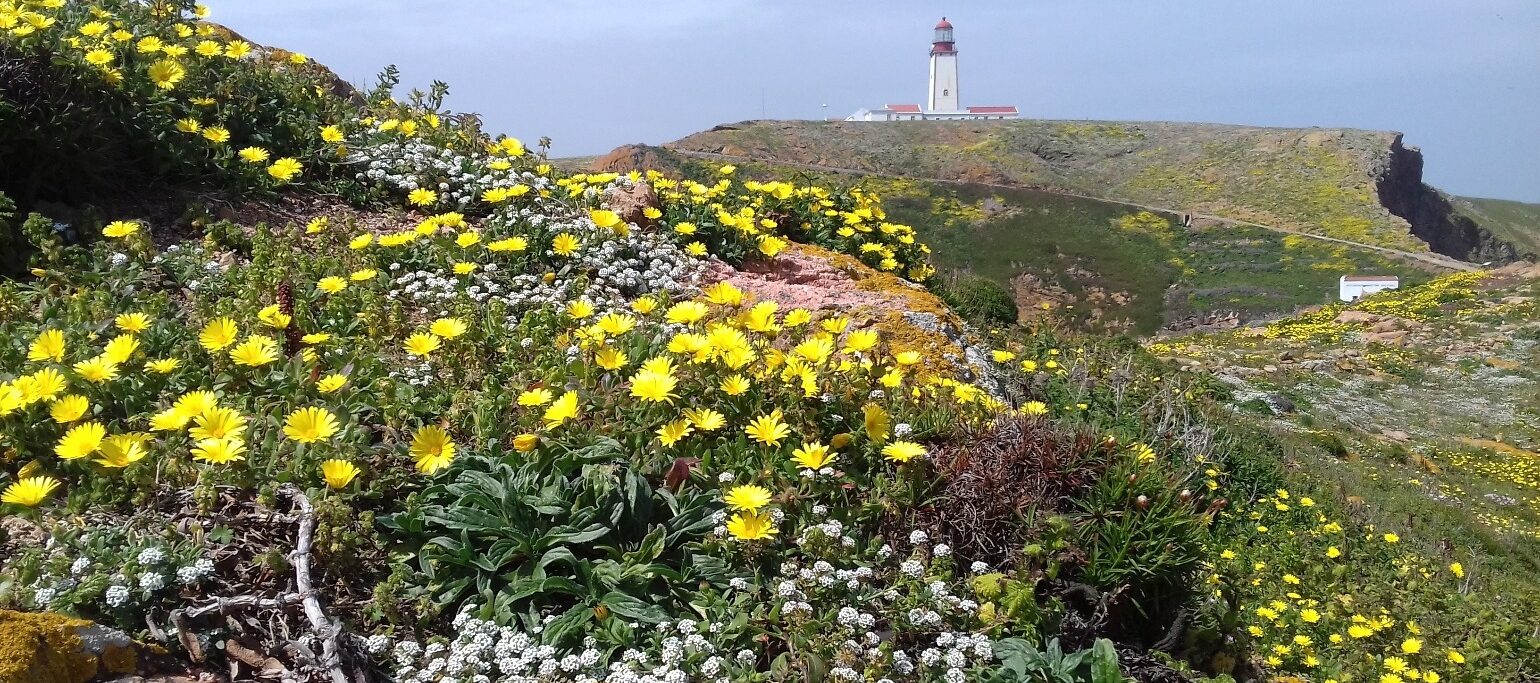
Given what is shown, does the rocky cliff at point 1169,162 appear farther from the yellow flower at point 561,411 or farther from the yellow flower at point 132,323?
the yellow flower at point 561,411

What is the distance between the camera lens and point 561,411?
8.58ft

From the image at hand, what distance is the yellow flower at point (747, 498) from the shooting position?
7.89 feet

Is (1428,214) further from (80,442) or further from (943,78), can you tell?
(80,442)

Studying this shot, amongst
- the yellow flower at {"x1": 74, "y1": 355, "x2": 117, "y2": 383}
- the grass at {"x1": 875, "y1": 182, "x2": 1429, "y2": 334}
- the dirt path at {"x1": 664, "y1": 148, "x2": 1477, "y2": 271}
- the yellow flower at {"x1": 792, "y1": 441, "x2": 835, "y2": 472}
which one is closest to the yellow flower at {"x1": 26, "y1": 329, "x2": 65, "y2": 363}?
the yellow flower at {"x1": 74, "y1": 355, "x2": 117, "y2": 383}

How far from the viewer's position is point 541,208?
5086 mm

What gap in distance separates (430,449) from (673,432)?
69 centimetres

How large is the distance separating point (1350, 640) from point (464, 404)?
5504 mm

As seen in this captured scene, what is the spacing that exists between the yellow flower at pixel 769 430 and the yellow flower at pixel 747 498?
236 mm

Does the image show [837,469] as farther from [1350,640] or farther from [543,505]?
[1350,640]

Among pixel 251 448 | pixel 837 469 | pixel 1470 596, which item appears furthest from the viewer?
pixel 1470 596

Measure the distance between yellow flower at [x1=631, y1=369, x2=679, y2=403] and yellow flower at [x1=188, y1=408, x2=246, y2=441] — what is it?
1076 millimetres

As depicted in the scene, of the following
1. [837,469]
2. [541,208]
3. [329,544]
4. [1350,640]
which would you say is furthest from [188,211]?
[1350,640]

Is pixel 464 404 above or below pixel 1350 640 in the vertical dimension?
above

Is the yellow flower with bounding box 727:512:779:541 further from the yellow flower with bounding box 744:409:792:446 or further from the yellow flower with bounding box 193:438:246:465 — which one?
the yellow flower with bounding box 193:438:246:465
